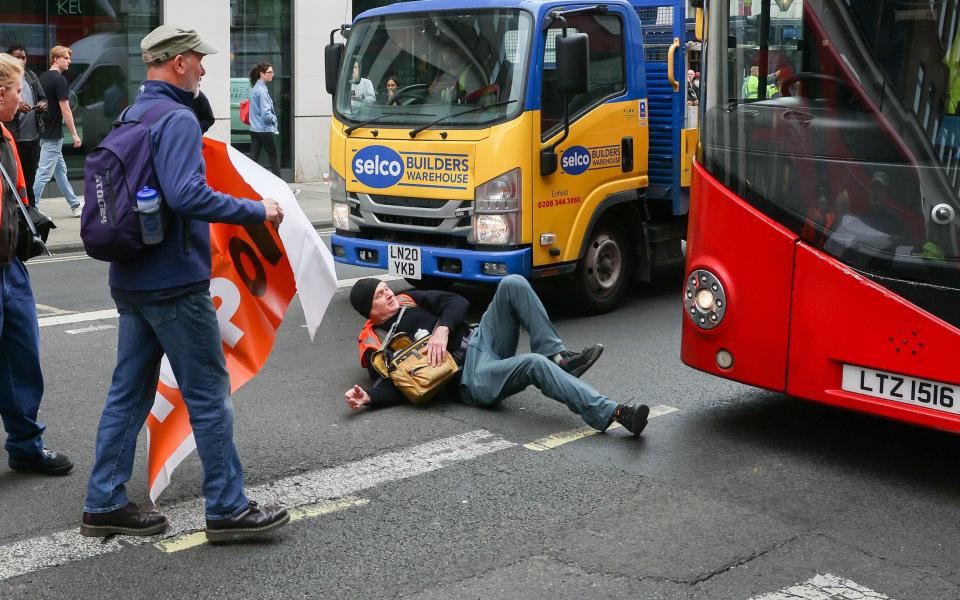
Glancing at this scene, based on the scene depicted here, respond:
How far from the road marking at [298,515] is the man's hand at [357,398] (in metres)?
1.36

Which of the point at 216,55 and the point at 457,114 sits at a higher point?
the point at 216,55

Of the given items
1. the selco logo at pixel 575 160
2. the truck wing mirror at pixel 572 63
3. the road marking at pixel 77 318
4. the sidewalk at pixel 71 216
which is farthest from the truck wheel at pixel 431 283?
the sidewalk at pixel 71 216

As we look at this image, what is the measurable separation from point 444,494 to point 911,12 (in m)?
2.91

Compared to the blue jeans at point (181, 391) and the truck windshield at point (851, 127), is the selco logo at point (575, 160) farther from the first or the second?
the blue jeans at point (181, 391)

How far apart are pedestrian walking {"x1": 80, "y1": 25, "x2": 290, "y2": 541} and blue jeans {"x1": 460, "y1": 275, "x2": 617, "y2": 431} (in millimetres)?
1906

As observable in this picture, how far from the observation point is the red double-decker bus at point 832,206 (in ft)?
17.5

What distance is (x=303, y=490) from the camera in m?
5.46

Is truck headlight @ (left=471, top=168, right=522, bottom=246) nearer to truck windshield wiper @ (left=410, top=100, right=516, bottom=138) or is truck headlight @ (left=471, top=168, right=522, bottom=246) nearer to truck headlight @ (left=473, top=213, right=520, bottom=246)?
truck headlight @ (left=473, top=213, right=520, bottom=246)

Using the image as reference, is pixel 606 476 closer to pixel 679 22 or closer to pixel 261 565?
pixel 261 565

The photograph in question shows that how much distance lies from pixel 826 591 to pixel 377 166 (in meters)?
5.66

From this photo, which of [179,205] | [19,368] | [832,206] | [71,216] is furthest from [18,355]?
[71,216]

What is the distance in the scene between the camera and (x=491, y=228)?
880 cm

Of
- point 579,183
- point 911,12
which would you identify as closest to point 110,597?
point 911,12

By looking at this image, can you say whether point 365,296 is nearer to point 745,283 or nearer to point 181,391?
point 745,283
